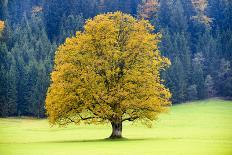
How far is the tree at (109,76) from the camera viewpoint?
50.1 m

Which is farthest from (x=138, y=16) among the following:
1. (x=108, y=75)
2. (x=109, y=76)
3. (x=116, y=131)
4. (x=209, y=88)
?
(x=116, y=131)

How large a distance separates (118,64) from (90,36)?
3.82 m

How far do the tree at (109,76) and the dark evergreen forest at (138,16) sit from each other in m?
65.2

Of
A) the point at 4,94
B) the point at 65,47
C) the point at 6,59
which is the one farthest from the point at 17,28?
the point at 65,47

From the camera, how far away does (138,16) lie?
156000 millimetres

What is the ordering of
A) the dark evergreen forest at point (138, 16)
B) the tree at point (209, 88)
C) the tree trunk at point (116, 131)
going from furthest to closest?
the tree at point (209, 88) < the dark evergreen forest at point (138, 16) < the tree trunk at point (116, 131)

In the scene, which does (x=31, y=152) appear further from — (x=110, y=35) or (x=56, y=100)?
(x=110, y=35)

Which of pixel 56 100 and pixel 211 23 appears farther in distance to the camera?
pixel 211 23

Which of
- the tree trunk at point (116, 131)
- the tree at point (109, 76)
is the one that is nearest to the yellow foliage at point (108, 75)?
the tree at point (109, 76)

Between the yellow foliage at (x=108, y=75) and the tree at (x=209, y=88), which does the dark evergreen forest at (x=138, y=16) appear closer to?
the tree at (x=209, y=88)

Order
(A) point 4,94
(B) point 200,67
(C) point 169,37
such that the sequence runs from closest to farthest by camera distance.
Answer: (A) point 4,94
(B) point 200,67
(C) point 169,37

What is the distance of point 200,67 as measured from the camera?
136 meters

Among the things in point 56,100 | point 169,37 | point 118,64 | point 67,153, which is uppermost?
point 169,37

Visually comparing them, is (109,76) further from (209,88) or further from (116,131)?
(209,88)
